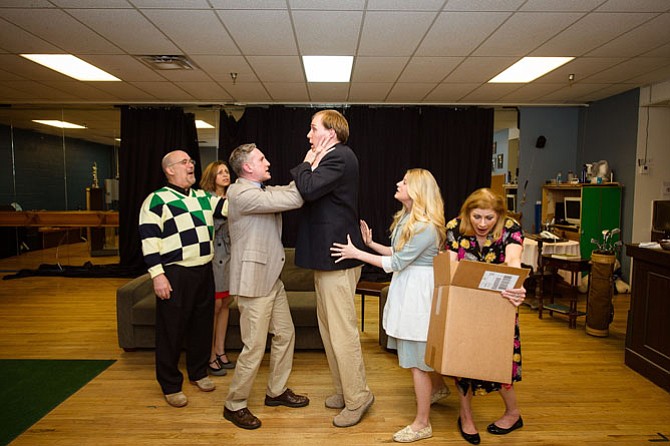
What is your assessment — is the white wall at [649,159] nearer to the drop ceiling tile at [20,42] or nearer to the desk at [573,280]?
the desk at [573,280]

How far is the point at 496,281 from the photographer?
2.05m

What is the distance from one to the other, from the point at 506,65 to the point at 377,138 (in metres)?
2.50

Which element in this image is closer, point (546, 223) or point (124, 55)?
point (124, 55)

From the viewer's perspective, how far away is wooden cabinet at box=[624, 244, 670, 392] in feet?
10.1

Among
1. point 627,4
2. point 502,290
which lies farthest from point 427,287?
point 627,4

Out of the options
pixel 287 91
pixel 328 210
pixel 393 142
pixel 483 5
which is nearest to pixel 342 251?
pixel 328 210

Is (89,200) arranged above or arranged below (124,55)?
below

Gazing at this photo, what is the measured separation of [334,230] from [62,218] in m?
6.74

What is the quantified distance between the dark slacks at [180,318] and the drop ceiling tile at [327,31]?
2.10 meters

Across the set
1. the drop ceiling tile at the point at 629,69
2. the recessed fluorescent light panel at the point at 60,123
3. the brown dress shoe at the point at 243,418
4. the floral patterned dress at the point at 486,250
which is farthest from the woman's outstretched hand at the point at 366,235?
the recessed fluorescent light panel at the point at 60,123

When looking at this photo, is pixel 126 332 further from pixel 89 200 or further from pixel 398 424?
pixel 89 200

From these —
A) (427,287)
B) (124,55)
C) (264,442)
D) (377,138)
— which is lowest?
(264,442)

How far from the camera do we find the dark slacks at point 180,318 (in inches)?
107

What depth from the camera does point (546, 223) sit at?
6660 millimetres
